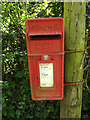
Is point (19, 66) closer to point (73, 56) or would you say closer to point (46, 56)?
point (46, 56)

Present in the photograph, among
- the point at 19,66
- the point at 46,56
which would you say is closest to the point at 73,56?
the point at 46,56

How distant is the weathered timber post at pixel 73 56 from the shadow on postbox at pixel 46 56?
0.13 meters

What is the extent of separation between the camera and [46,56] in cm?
159

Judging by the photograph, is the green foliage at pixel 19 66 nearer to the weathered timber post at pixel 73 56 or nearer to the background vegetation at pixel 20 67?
the background vegetation at pixel 20 67

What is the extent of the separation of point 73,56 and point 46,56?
35 cm

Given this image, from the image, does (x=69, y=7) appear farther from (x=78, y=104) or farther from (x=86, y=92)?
(x=86, y=92)

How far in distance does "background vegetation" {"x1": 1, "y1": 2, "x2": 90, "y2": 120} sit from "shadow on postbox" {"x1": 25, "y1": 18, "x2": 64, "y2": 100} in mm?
961

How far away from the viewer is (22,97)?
2.78 metres

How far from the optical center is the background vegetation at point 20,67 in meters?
2.55

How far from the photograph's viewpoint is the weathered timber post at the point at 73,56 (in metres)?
1.58

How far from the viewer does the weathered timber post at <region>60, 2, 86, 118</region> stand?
5.18ft

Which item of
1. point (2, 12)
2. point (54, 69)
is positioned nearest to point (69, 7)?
point (54, 69)

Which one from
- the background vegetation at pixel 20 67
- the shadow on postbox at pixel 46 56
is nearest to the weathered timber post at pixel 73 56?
the shadow on postbox at pixel 46 56

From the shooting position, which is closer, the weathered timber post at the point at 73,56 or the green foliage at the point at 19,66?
the weathered timber post at the point at 73,56
